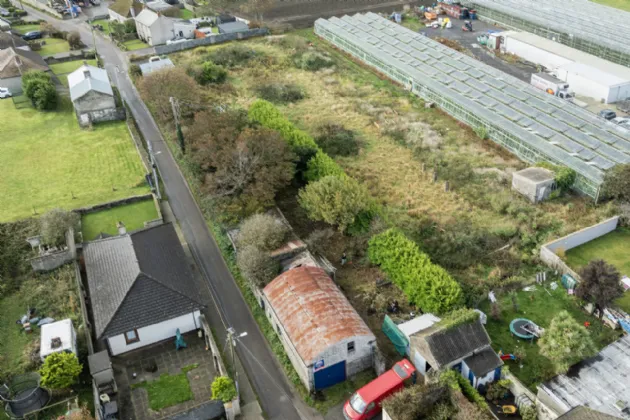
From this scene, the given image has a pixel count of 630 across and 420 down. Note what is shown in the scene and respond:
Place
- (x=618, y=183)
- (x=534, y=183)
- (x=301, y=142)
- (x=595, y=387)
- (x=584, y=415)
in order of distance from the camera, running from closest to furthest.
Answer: (x=584, y=415) → (x=595, y=387) → (x=618, y=183) → (x=534, y=183) → (x=301, y=142)

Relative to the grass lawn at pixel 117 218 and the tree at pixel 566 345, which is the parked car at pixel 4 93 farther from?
the tree at pixel 566 345

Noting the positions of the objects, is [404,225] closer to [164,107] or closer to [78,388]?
[78,388]

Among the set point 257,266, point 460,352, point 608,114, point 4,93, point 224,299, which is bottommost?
point 224,299

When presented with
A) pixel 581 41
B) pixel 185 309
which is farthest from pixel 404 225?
pixel 581 41

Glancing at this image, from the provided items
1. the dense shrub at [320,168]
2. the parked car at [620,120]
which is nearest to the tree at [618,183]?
the parked car at [620,120]

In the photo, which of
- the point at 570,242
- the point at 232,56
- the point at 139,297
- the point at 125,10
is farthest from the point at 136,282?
the point at 125,10

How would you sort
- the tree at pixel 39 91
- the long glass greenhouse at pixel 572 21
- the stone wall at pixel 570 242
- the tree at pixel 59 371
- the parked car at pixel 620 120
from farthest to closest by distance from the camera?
1. the long glass greenhouse at pixel 572 21
2. the tree at pixel 39 91
3. the parked car at pixel 620 120
4. the stone wall at pixel 570 242
5. the tree at pixel 59 371

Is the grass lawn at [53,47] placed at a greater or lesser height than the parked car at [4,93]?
greater

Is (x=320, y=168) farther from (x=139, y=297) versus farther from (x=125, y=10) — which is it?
(x=125, y=10)
